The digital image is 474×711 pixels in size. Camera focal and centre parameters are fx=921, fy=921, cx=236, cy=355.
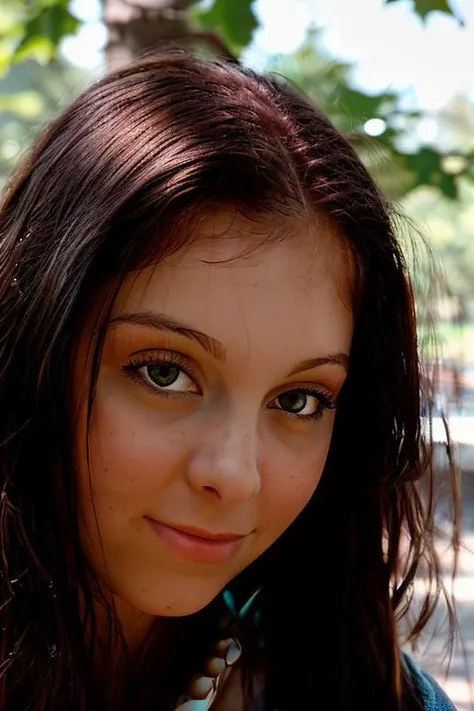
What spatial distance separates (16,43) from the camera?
1690 mm

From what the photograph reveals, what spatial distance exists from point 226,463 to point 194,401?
0.07 metres

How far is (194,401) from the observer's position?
0.85 metres

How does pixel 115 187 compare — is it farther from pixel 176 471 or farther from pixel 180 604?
pixel 180 604

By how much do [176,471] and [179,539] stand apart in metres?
0.08

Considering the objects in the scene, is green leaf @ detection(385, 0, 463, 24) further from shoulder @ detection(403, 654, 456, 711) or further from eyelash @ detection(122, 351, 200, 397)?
shoulder @ detection(403, 654, 456, 711)

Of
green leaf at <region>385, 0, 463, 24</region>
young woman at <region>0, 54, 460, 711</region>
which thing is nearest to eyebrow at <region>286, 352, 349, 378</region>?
young woman at <region>0, 54, 460, 711</region>

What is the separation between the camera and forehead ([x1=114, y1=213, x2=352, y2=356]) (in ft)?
2.69

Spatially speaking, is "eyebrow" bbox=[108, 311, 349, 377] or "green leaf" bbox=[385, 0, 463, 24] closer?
"eyebrow" bbox=[108, 311, 349, 377]

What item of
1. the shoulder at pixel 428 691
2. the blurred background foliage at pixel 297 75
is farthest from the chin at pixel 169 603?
the blurred background foliage at pixel 297 75

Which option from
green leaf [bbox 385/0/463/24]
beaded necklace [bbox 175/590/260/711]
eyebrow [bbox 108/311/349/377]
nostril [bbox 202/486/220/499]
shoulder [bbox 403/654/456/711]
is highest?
green leaf [bbox 385/0/463/24]

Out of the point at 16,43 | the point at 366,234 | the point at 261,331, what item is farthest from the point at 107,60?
the point at 261,331

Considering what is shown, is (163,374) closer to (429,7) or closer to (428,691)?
(428,691)

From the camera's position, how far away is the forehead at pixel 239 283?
0.82 m

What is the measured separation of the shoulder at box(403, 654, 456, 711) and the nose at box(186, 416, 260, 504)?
1.34 ft
